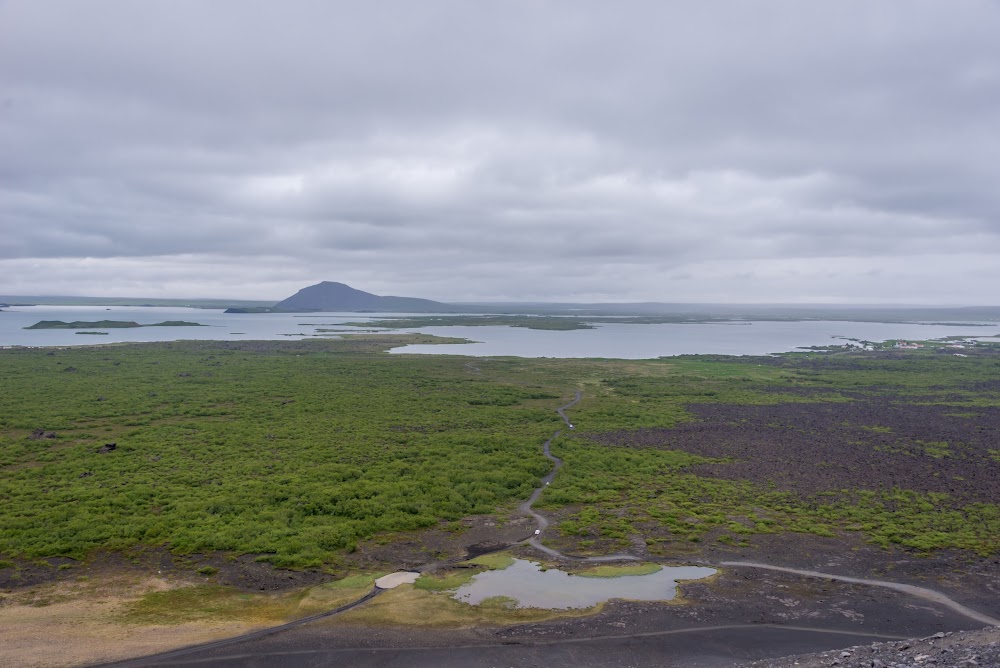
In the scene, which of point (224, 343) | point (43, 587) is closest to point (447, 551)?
point (43, 587)

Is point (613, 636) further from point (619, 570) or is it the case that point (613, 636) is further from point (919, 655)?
point (919, 655)

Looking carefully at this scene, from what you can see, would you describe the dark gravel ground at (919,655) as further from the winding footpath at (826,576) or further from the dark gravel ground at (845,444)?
the dark gravel ground at (845,444)

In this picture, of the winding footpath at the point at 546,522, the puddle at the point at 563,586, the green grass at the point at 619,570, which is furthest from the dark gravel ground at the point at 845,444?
the puddle at the point at 563,586

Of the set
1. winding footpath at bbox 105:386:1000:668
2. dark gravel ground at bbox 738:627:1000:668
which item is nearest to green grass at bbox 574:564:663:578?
winding footpath at bbox 105:386:1000:668

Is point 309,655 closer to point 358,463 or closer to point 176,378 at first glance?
point 358,463

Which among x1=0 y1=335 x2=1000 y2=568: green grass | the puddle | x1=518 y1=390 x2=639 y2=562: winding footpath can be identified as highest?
x1=0 y1=335 x2=1000 y2=568: green grass

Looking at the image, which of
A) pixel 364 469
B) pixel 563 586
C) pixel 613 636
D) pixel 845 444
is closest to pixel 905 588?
Result: pixel 613 636

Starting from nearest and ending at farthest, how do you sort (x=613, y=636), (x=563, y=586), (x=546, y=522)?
(x=613, y=636), (x=563, y=586), (x=546, y=522)

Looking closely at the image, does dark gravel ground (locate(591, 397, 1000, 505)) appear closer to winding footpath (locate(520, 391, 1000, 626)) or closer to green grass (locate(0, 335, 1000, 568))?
green grass (locate(0, 335, 1000, 568))
